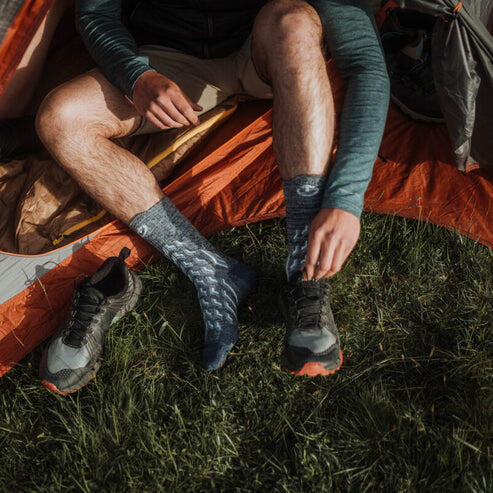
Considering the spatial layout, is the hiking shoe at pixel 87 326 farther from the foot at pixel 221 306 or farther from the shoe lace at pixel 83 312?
the foot at pixel 221 306

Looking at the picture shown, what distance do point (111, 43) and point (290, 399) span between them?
133 centimetres

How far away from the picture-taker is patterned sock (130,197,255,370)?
162 cm

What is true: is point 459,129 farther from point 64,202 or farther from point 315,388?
point 64,202

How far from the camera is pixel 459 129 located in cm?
159

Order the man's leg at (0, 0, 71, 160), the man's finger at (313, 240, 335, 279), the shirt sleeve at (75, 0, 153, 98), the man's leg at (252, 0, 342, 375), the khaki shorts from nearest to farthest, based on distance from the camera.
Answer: the man's finger at (313, 240, 335, 279), the man's leg at (252, 0, 342, 375), the shirt sleeve at (75, 0, 153, 98), the khaki shorts, the man's leg at (0, 0, 71, 160)

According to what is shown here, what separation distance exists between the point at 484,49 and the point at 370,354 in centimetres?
103

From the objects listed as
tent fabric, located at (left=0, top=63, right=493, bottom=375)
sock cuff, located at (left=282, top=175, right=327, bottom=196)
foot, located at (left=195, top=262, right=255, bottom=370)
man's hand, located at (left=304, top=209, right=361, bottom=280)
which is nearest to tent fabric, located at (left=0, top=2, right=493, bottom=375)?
tent fabric, located at (left=0, top=63, right=493, bottom=375)

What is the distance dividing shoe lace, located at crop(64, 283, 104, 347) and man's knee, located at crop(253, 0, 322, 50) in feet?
Result: 3.31

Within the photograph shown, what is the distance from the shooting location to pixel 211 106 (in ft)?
6.11

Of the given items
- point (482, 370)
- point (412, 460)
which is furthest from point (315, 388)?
point (482, 370)

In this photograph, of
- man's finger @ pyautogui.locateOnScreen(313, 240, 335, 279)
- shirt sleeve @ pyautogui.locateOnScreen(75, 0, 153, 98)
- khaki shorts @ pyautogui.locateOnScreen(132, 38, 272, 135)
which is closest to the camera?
man's finger @ pyautogui.locateOnScreen(313, 240, 335, 279)

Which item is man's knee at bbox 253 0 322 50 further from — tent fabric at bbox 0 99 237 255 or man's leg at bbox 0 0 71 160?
man's leg at bbox 0 0 71 160

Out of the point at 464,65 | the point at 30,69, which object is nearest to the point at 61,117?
the point at 30,69

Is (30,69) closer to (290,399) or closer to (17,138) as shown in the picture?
(17,138)
